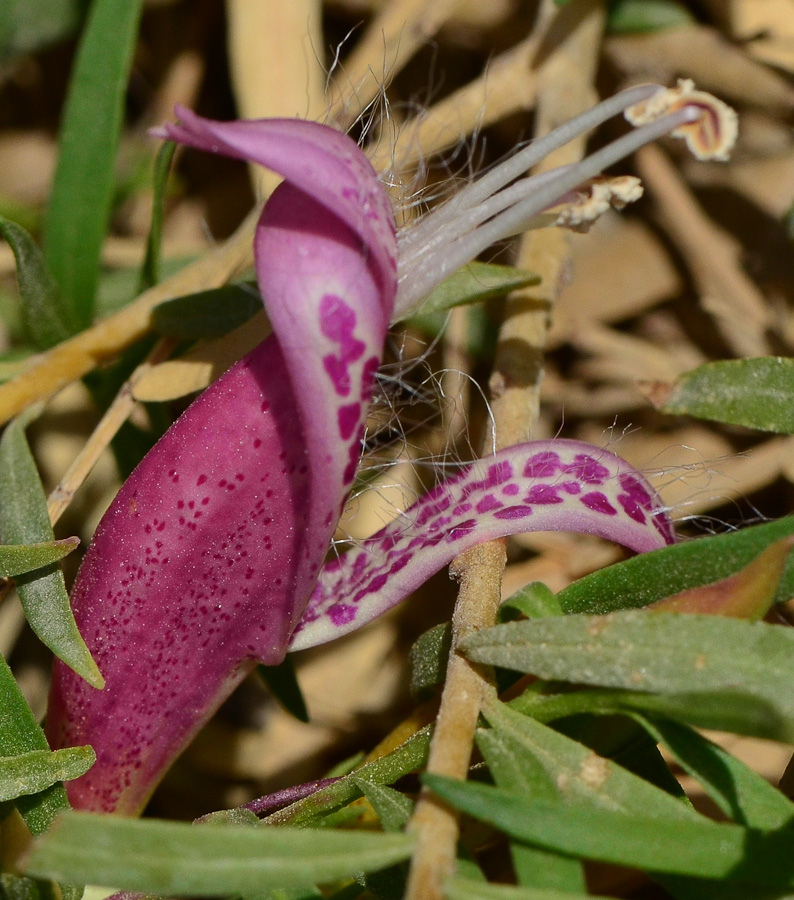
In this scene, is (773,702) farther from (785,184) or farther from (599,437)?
(785,184)

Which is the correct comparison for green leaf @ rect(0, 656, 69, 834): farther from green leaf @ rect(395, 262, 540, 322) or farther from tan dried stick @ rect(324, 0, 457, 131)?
tan dried stick @ rect(324, 0, 457, 131)

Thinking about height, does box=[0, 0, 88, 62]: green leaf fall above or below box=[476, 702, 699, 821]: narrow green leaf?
above

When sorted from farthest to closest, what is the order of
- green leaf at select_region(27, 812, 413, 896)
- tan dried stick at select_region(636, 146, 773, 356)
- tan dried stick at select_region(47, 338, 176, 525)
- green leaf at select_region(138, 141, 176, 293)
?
tan dried stick at select_region(636, 146, 773, 356), green leaf at select_region(138, 141, 176, 293), tan dried stick at select_region(47, 338, 176, 525), green leaf at select_region(27, 812, 413, 896)

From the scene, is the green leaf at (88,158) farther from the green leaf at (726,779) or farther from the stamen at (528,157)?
the green leaf at (726,779)

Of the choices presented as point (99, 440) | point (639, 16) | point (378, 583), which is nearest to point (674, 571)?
point (378, 583)

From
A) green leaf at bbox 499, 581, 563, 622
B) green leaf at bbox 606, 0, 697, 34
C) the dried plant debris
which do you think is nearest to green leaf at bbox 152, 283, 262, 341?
the dried plant debris

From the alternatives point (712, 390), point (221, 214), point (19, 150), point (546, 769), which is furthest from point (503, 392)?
point (19, 150)

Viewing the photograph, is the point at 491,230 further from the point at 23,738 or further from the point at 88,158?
the point at 88,158
